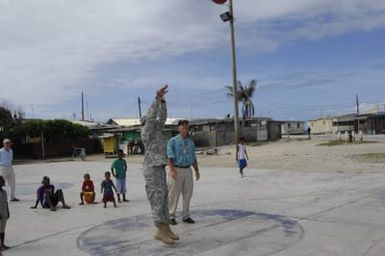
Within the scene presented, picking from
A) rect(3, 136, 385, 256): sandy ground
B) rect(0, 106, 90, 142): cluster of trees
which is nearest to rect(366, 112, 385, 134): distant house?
rect(0, 106, 90, 142): cluster of trees

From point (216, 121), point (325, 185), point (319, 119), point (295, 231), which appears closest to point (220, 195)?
point (325, 185)

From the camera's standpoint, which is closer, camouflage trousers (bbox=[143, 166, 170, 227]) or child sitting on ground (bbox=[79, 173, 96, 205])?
camouflage trousers (bbox=[143, 166, 170, 227])

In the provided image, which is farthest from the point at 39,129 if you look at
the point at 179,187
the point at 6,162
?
the point at 179,187

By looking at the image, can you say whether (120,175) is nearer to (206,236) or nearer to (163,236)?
(206,236)

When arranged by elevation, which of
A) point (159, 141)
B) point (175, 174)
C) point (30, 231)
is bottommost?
point (30, 231)

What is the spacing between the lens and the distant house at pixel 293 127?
92.1 metres

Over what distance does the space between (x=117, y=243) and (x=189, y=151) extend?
2101mm

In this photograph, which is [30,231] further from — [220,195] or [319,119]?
[319,119]

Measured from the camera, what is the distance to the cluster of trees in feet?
171

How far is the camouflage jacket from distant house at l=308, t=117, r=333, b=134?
8996cm

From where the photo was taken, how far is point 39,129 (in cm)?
5188

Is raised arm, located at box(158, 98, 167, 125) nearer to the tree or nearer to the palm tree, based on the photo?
the tree

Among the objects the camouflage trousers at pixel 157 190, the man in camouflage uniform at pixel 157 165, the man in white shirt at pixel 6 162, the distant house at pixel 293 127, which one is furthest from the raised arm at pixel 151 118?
the distant house at pixel 293 127

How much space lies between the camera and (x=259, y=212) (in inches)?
418
